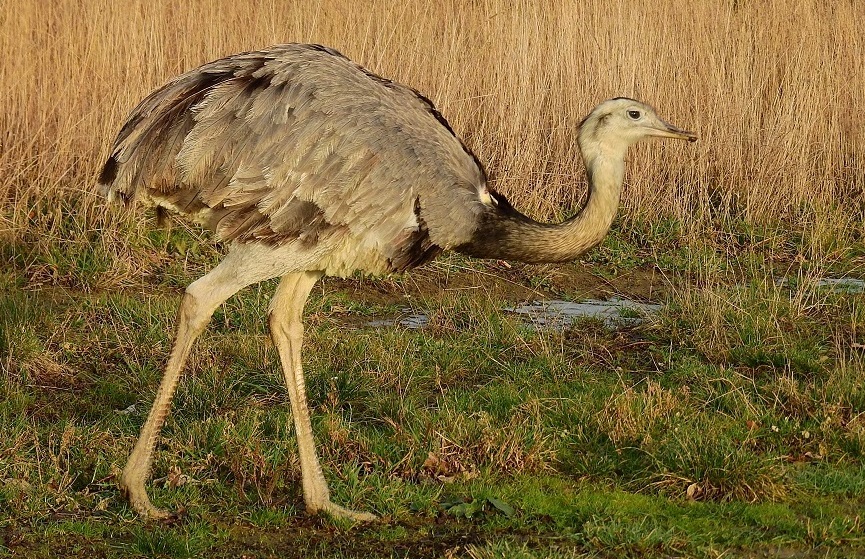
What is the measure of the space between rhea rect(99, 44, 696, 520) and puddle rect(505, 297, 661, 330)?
6.80 feet

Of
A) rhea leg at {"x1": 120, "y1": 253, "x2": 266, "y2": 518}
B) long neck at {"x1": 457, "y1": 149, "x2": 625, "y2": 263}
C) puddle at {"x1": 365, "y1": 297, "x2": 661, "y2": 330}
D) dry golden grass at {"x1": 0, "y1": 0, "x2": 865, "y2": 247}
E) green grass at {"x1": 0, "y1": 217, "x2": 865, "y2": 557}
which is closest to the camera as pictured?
green grass at {"x1": 0, "y1": 217, "x2": 865, "y2": 557}

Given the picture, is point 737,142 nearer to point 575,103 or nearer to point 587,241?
point 575,103

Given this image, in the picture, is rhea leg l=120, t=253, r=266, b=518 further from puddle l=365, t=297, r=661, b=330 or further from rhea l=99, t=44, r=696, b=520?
puddle l=365, t=297, r=661, b=330

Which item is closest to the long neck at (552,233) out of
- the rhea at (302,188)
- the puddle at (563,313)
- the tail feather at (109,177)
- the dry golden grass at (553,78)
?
the rhea at (302,188)

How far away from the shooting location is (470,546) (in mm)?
4164

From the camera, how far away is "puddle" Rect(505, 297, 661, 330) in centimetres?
688

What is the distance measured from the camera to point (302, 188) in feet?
14.7

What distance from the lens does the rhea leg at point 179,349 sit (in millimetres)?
4523

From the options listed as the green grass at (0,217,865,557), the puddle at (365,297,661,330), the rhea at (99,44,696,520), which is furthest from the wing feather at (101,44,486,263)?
the puddle at (365,297,661,330)

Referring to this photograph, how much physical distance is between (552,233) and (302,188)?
95cm

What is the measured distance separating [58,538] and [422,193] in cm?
170

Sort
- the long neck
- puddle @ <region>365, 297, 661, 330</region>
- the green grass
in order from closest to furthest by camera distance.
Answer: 1. the green grass
2. the long neck
3. puddle @ <region>365, 297, 661, 330</region>

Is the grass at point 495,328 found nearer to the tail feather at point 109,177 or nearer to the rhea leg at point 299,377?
the rhea leg at point 299,377

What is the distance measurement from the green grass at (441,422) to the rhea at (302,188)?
0.85 ft
